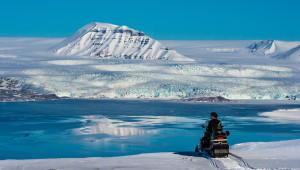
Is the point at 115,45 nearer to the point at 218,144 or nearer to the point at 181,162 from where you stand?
the point at 218,144

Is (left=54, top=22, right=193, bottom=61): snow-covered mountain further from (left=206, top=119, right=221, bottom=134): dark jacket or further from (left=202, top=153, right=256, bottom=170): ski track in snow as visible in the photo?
(left=202, top=153, right=256, bottom=170): ski track in snow

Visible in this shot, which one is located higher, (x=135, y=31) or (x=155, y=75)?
(x=135, y=31)

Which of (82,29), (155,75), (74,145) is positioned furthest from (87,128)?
(82,29)

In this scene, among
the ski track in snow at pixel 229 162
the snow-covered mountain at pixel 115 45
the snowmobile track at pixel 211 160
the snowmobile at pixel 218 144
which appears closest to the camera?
the ski track in snow at pixel 229 162

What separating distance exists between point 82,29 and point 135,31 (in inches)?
949

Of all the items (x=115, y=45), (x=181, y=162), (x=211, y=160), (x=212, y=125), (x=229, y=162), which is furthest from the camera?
(x=115, y=45)

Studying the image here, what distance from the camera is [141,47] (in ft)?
530

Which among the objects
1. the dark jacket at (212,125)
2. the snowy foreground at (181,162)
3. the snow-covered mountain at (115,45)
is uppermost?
the snow-covered mountain at (115,45)

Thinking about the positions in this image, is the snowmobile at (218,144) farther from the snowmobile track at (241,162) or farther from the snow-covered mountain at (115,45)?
the snow-covered mountain at (115,45)

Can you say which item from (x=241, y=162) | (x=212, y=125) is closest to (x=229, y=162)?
(x=241, y=162)

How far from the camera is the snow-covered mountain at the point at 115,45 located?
154750 millimetres

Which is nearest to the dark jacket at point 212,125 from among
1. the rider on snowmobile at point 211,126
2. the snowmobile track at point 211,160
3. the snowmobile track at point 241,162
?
the rider on snowmobile at point 211,126

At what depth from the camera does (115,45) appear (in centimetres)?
16238

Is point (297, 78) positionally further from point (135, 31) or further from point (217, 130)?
point (135, 31)
